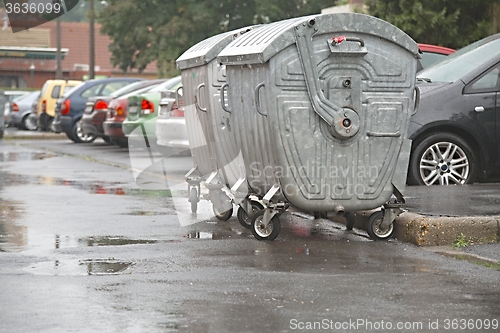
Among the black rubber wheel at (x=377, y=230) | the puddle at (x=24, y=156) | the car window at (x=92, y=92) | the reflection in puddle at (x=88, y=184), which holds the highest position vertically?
the car window at (x=92, y=92)

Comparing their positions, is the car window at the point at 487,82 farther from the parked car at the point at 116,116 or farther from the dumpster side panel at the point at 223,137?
the parked car at the point at 116,116

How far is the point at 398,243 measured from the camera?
848 cm

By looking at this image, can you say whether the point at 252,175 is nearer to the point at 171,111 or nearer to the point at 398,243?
the point at 398,243

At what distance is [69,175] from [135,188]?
7.94 feet

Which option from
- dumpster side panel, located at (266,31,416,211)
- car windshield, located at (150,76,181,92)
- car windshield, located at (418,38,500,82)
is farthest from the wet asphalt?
car windshield, located at (150,76,181,92)

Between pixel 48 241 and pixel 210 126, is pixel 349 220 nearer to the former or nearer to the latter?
pixel 210 126

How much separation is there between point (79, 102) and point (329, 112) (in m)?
17.5

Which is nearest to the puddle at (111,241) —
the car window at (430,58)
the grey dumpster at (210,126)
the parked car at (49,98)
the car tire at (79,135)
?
the grey dumpster at (210,126)

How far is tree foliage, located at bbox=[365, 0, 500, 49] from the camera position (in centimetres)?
1866

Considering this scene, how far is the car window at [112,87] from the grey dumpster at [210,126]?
47.1 ft

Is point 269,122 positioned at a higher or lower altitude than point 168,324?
higher

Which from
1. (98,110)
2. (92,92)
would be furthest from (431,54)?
(92,92)

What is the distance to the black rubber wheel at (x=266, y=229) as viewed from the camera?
854cm

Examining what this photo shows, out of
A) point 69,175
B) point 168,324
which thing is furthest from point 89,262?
point 69,175
